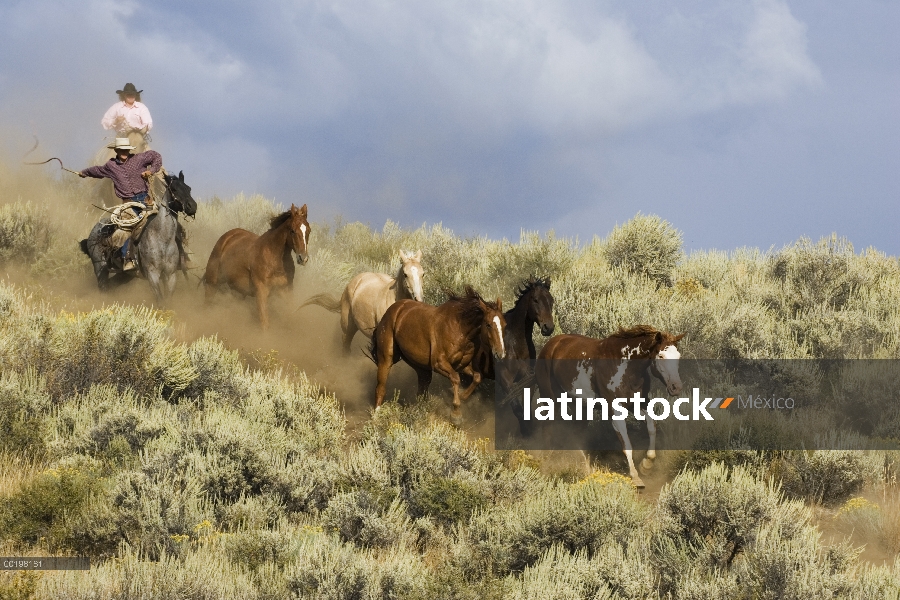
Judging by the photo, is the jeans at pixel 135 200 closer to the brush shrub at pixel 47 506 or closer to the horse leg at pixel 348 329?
the horse leg at pixel 348 329

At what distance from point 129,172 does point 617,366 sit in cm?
959

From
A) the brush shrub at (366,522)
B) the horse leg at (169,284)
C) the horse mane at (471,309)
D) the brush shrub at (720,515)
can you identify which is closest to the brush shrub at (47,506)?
the brush shrub at (366,522)

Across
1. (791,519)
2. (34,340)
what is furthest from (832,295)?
(34,340)

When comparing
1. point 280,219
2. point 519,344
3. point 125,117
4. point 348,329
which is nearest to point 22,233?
point 125,117

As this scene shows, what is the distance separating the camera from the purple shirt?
16.7m

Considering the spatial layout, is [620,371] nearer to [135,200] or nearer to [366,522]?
[366,522]

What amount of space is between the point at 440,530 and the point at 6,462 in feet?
14.9

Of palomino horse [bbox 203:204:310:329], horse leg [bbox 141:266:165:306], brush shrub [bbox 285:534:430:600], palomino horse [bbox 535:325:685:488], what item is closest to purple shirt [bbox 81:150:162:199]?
horse leg [bbox 141:266:165:306]

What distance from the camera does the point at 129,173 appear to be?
16719 mm

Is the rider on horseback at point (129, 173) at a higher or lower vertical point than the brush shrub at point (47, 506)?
higher

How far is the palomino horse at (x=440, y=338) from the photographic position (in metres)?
12.4

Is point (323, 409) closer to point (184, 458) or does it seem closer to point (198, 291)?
point (184, 458)

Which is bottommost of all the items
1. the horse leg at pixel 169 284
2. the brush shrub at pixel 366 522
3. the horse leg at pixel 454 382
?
the brush shrub at pixel 366 522

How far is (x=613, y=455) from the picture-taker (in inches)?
475
